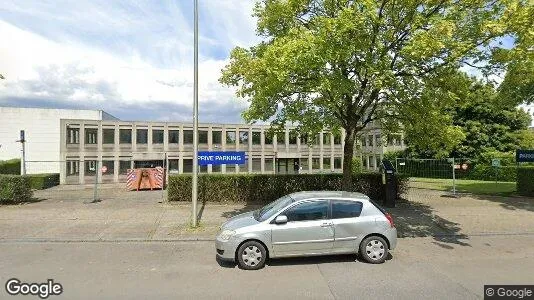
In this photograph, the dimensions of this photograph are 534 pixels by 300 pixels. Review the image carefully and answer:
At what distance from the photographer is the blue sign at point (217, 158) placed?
43.9 ft

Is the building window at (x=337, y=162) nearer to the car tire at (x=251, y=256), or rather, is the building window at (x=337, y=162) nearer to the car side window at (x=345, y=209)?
the car side window at (x=345, y=209)

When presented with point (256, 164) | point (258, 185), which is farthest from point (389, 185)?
point (256, 164)

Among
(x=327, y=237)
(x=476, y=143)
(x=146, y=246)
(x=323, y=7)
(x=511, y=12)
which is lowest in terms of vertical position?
(x=146, y=246)

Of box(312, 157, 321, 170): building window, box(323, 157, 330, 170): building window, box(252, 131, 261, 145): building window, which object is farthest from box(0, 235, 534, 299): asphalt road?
box(323, 157, 330, 170): building window

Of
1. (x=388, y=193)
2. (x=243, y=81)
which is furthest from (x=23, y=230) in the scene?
(x=388, y=193)

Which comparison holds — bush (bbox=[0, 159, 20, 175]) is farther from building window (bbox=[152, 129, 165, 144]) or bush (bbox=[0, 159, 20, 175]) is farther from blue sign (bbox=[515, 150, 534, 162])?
blue sign (bbox=[515, 150, 534, 162])

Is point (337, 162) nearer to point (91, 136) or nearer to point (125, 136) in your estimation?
point (125, 136)

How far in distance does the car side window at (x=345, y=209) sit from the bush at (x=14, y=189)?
1384 cm

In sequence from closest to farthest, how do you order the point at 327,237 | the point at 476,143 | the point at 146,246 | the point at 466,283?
A: the point at 466,283 → the point at 327,237 → the point at 146,246 → the point at 476,143

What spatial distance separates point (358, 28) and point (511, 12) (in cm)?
341

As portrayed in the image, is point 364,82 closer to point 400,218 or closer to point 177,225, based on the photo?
point 400,218

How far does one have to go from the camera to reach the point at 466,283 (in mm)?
6184

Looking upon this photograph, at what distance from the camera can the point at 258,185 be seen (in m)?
15.7

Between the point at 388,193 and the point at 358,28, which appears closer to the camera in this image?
the point at 358,28
